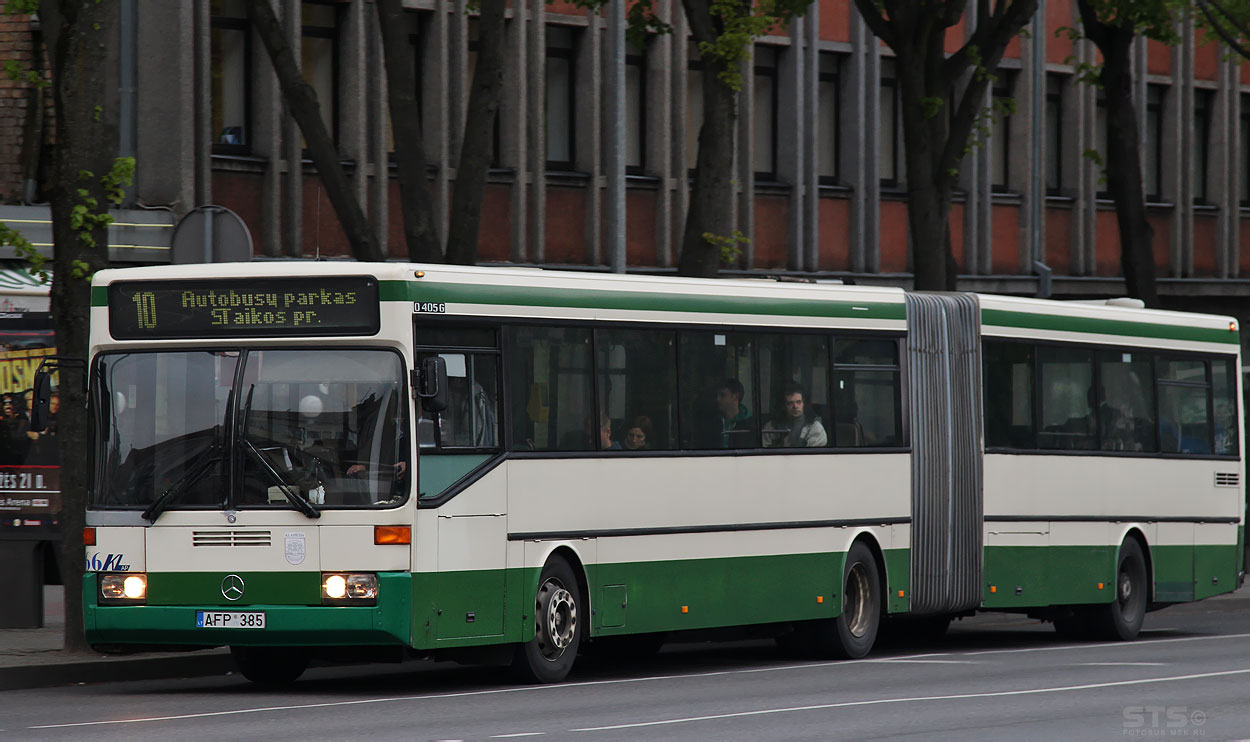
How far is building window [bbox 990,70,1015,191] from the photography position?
36375mm

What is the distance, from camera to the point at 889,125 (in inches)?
1371

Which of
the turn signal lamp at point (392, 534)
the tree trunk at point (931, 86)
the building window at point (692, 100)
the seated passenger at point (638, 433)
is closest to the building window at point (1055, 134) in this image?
the building window at point (692, 100)

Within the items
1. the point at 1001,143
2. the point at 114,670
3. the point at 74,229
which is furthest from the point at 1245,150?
the point at 114,670

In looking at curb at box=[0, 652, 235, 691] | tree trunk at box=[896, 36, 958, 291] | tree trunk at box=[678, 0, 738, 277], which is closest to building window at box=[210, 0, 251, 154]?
tree trunk at box=[678, 0, 738, 277]

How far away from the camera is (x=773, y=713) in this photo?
12.8m

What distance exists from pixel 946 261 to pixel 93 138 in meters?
11.6

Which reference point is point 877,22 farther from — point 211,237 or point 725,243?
point 211,237

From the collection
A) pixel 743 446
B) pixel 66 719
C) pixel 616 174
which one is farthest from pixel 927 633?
pixel 66 719

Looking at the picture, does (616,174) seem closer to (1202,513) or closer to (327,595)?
(1202,513)

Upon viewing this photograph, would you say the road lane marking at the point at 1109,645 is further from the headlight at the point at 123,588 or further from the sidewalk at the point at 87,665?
the headlight at the point at 123,588

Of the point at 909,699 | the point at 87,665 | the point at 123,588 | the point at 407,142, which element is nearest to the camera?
the point at 909,699

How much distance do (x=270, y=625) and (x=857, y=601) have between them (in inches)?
237

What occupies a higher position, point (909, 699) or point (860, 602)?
point (860, 602)

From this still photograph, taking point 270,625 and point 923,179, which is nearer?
point 270,625
